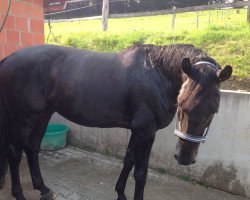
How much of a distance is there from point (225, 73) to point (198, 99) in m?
0.26

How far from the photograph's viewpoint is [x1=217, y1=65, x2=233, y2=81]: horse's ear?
1.82 meters

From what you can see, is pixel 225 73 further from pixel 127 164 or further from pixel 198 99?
pixel 127 164

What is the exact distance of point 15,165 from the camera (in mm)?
2752

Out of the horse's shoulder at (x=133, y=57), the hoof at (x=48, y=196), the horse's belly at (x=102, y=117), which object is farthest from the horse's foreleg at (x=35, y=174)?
the horse's shoulder at (x=133, y=57)

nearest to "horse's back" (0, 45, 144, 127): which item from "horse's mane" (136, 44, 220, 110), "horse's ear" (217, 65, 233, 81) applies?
"horse's mane" (136, 44, 220, 110)

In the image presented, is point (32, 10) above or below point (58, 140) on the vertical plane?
above

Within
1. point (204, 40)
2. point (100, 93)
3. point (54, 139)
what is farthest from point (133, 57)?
point (204, 40)

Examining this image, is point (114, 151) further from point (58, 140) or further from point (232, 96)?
point (232, 96)

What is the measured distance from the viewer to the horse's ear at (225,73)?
5.98 ft

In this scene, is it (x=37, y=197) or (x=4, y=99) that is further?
(x=37, y=197)

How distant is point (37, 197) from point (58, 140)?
1339 millimetres

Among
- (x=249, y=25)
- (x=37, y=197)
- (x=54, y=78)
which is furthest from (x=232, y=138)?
(x=249, y=25)

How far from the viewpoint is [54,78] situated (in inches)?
100

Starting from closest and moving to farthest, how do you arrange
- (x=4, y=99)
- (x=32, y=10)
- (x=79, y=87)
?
(x=79, y=87), (x=4, y=99), (x=32, y=10)
